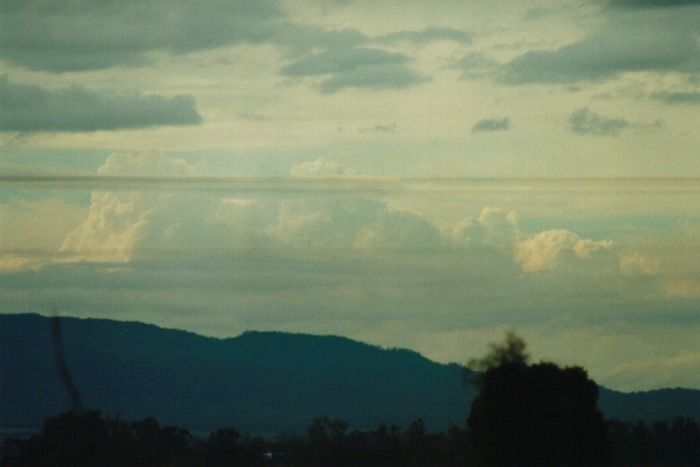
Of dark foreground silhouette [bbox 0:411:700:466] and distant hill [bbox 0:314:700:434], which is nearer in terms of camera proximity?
dark foreground silhouette [bbox 0:411:700:466]

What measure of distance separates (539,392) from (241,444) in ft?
43.7

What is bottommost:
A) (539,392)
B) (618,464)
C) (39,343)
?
(618,464)

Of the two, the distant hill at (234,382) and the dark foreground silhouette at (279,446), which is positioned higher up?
the distant hill at (234,382)

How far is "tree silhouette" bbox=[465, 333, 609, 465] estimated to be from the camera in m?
38.9

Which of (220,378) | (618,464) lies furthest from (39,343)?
(618,464)

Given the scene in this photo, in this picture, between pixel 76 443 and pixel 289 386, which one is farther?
pixel 289 386

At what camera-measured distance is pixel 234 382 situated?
2778 inches

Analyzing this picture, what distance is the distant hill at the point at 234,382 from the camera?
49.8m

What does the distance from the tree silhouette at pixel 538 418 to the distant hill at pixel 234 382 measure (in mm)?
2670

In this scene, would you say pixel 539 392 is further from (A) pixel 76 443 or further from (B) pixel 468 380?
(A) pixel 76 443

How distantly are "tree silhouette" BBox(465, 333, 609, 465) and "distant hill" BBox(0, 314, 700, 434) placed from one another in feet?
8.76

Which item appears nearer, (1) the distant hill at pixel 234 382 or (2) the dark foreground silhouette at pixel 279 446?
(2) the dark foreground silhouette at pixel 279 446

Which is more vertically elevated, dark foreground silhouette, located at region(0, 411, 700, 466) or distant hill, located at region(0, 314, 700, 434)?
distant hill, located at region(0, 314, 700, 434)

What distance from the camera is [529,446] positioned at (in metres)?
39.0
